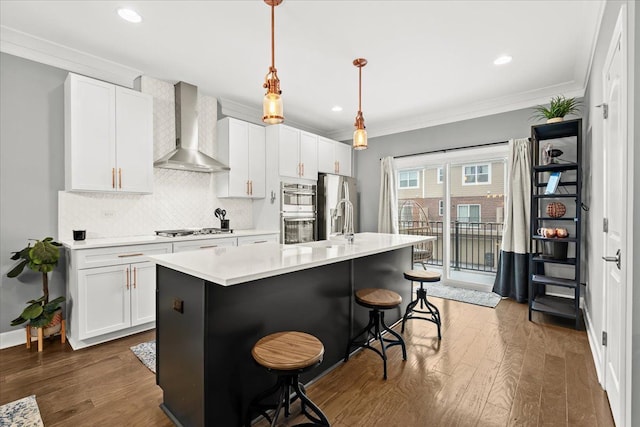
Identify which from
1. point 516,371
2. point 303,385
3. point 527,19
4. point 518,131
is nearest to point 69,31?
point 303,385

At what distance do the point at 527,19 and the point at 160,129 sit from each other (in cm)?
393

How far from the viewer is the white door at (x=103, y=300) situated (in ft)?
8.96

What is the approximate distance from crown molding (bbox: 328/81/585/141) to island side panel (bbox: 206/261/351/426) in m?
3.65

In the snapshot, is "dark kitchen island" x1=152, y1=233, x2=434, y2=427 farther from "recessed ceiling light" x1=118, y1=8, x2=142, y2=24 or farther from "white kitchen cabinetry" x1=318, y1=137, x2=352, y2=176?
"white kitchen cabinetry" x1=318, y1=137, x2=352, y2=176

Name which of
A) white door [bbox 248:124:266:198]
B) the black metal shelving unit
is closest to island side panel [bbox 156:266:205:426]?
white door [bbox 248:124:266:198]

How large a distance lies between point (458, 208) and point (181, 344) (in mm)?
4571

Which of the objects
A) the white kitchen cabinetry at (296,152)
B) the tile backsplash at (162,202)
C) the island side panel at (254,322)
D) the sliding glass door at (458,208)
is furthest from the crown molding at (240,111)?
the island side panel at (254,322)

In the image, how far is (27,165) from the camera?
9.53 feet

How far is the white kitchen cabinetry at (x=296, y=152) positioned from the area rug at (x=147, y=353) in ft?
8.92

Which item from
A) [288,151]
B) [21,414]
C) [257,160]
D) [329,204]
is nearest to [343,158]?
[329,204]

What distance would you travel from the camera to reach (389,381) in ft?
7.28

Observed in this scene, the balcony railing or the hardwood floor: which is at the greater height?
the balcony railing

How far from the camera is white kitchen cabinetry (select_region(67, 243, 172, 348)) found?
273 centimetres

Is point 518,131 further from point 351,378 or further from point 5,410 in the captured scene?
point 5,410
